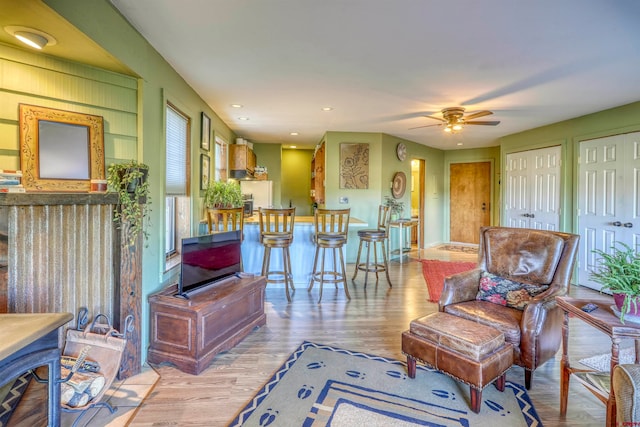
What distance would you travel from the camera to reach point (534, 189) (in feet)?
18.2

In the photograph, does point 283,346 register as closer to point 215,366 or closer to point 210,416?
point 215,366

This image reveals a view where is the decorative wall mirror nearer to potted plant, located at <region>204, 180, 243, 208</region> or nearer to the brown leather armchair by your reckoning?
potted plant, located at <region>204, 180, 243, 208</region>

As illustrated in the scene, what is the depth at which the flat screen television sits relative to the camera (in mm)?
2506

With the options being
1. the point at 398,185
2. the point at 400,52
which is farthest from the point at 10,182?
the point at 398,185

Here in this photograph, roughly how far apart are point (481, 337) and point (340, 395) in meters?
0.95

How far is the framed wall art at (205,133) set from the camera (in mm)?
3846

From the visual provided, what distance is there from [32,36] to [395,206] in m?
5.41

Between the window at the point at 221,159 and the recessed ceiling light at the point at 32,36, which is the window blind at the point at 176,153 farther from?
the window at the point at 221,159

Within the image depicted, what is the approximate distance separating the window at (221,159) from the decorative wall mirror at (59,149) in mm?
2832

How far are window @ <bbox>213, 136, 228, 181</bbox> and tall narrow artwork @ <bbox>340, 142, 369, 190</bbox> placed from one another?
82.5 inches

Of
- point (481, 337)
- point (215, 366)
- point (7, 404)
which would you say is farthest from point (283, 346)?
point (7, 404)

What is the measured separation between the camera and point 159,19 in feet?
7.03

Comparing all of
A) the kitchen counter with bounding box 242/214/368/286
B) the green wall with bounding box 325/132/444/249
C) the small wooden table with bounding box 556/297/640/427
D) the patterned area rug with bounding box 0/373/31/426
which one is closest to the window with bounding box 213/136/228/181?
the kitchen counter with bounding box 242/214/368/286

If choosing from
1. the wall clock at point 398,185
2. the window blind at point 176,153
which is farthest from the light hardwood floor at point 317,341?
the wall clock at point 398,185
